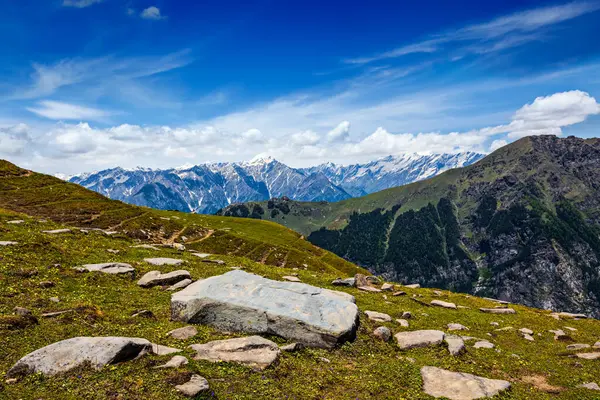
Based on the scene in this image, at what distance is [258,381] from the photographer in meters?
15.6

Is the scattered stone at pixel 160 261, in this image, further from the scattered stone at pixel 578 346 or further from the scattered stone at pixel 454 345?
the scattered stone at pixel 578 346

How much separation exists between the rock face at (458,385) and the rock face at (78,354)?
14272 millimetres

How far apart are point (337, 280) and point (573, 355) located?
21.8 metres

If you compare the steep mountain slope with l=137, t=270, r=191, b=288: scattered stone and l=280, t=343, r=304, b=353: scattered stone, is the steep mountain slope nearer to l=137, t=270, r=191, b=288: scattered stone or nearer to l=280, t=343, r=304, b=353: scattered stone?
l=280, t=343, r=304, b=353: scattered stone

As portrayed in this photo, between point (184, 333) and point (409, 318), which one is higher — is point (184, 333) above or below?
above

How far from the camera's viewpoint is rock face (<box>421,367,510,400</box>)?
17.1 metres

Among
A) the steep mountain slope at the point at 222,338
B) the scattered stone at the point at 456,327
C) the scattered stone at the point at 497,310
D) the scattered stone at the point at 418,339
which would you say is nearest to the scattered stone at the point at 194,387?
the steep mountain slope at the point at 222,338

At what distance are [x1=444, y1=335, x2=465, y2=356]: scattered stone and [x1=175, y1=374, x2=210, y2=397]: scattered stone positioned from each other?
16376 millimetres

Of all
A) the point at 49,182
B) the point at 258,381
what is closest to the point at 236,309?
the point at 258,381

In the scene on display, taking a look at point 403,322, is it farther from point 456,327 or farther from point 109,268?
point 109,268

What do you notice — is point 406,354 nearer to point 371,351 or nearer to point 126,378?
point 371,351

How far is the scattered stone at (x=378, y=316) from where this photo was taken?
27.9 meters

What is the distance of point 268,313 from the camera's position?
2117cm

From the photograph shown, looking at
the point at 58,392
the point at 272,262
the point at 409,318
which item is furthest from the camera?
the point at 272,262
